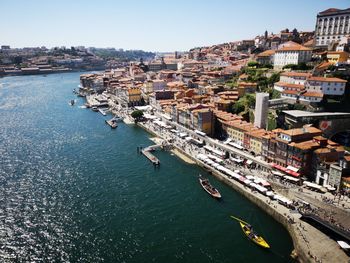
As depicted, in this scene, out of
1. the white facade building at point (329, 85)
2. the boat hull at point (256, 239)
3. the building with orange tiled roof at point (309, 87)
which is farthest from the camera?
the building with orange tiled roof at point (309, 87)

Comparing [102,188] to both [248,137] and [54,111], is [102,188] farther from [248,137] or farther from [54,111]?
[54,111]

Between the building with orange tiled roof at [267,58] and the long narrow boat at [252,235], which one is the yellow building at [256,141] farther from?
the building with orange tiled roof at [267,58]

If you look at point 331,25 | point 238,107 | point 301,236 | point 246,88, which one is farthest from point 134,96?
point 301,236

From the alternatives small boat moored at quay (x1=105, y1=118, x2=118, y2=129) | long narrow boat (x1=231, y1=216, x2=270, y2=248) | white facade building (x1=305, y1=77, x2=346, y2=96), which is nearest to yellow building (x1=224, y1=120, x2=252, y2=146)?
white facade building (x1=305, y1=77, x2=346, y2=96)

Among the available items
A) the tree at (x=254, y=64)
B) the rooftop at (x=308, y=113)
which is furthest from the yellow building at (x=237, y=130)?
the tree at (x=254, y=64)

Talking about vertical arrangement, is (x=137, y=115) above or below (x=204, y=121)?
below

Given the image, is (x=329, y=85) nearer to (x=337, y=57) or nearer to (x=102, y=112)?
(x=337, y=57)

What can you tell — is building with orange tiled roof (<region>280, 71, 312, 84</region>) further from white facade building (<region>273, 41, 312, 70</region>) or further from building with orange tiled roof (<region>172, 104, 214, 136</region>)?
building with orange tiled roof (<region>172, 104, 214, 136</region>)
